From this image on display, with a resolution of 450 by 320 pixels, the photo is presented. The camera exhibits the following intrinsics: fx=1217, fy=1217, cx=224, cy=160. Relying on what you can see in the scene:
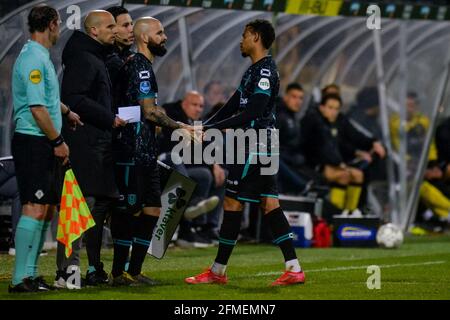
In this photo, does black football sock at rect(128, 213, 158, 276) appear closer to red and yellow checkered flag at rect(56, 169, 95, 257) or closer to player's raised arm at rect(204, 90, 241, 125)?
red and yellow checkered flag at rect(56, 169, 95, 257)

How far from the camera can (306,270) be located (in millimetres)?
10906

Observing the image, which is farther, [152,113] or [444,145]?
[444,145]

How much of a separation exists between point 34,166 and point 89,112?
75 cm

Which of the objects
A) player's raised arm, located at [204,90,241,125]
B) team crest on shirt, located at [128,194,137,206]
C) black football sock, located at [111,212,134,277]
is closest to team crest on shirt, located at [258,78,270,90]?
player's raised arm, located at [204,90,241,125]

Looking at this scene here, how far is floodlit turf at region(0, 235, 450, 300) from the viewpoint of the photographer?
8.37 metres

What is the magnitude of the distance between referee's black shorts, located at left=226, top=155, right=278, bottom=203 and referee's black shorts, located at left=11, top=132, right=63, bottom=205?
5.07 feet

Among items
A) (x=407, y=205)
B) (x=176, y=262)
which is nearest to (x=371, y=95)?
(x=407, y=205)

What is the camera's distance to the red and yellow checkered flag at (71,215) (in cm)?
831

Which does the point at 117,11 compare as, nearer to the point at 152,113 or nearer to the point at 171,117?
the point at 152,113

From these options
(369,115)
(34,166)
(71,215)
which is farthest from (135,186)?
(369,115)

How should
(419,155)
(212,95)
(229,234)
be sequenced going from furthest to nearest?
(419,155) → (212,95) → (229,234)

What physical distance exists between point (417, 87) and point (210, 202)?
5807 millimetres

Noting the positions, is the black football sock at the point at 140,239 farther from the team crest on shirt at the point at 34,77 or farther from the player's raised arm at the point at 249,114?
the team crest on shirt at the point at 34,77

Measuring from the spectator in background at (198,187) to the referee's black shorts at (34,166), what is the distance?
5.34 metres
